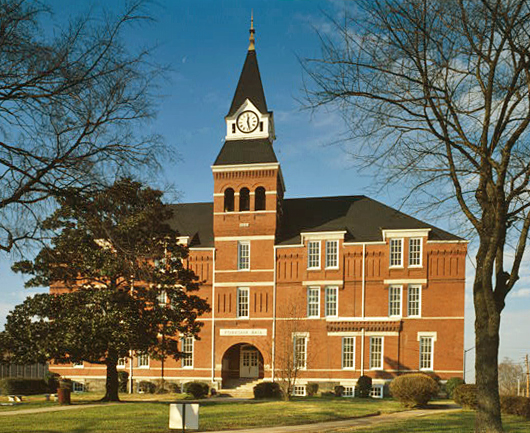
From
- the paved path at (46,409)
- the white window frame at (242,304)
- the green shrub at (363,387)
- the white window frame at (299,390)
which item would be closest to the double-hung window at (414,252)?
the green shrub at (363,387)

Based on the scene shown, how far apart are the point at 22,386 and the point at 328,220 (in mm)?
24624

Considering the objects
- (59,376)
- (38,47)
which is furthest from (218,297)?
(38,47)

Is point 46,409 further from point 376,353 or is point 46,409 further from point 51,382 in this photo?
point 376,353

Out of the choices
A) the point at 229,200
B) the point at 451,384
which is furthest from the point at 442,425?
the point at 229,200

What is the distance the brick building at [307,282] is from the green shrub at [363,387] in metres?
1.37

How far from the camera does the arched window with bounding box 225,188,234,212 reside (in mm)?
44844

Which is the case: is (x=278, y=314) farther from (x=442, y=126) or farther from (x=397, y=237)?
(x=442, y=126)

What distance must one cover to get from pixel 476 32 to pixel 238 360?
3630 cm

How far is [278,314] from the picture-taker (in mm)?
42312

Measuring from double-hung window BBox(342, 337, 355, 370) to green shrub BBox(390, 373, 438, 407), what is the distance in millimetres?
12485

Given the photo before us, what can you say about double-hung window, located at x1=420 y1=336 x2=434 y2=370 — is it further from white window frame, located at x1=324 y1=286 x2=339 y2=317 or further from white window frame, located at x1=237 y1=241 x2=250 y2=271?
white window frame, located at x1=237 y1=241 x2=250 y2=271

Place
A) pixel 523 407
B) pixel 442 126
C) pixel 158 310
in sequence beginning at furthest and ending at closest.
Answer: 1. pixel 158 310
2. pixel 523 407
3. pixel 442 126

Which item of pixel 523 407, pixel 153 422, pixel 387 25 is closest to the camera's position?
pixel 387 25

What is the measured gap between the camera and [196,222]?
157 ft
